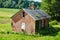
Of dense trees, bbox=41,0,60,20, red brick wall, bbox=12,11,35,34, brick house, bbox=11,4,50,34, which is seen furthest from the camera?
dense trees, bbox=41,0,60,20

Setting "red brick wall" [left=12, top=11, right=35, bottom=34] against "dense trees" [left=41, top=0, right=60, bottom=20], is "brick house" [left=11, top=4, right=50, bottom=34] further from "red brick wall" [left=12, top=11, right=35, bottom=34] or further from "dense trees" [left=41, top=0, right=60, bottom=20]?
"dense trees" [left=41, top=0, right=60, bottom=20]

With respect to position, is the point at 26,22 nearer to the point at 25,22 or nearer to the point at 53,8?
the point at 25,22

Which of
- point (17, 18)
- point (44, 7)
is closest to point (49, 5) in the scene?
point (44, 7)

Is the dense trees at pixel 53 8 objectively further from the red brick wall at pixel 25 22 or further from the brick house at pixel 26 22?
the red brick wall at pixel 25 22

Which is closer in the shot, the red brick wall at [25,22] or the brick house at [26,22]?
the brick house at [26,22]

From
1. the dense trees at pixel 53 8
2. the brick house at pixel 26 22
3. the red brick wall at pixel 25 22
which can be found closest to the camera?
the brick house at pixel 26 22

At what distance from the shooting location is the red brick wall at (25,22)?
40.8m

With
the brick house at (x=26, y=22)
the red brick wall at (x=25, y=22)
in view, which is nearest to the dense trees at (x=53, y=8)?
the brick house at (x=26, y=22)

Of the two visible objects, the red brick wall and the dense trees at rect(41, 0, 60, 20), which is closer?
the red brick wall

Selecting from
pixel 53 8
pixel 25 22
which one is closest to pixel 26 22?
pixel 25 22

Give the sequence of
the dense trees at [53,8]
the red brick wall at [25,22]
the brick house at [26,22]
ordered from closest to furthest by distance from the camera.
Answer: the brick house at [26,22]
the red brick wall at [25,22]
the dense trees at [53,8]

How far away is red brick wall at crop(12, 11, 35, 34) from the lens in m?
40.8

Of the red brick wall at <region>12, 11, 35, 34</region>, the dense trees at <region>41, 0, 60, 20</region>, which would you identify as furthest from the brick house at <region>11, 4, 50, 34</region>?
→ the dense trees at <region>41, 0, 60, 20</region>

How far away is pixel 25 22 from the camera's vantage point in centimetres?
4191
